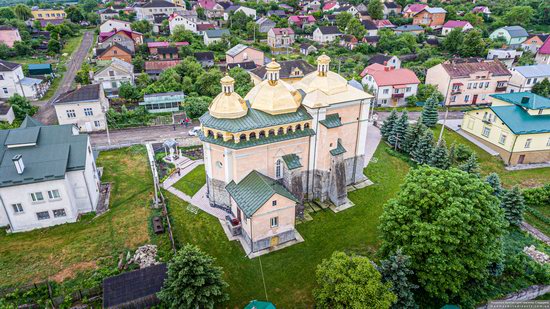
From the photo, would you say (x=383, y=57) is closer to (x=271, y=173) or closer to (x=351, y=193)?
(x=351, y=193)

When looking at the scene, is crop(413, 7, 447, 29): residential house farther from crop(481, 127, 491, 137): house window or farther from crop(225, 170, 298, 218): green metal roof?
crop(225, 170, 298, 218): green metal roof

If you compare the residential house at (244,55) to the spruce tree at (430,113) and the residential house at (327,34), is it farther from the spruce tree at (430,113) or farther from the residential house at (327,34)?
the spruce tree at (430,113)

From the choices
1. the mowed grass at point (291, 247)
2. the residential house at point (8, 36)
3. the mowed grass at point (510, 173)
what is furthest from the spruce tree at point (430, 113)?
the residential house at point (8, 36)

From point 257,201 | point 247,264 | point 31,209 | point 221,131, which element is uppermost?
point 221,131

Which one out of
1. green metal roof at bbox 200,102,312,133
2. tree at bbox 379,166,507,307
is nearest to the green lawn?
green metal roof at bbox 200,102,312,133

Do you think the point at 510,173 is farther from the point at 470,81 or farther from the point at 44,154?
the point at 44,154

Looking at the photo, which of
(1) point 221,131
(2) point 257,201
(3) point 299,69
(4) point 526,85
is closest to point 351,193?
(2) point 257,201

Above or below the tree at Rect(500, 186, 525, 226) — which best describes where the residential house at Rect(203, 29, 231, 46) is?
above
